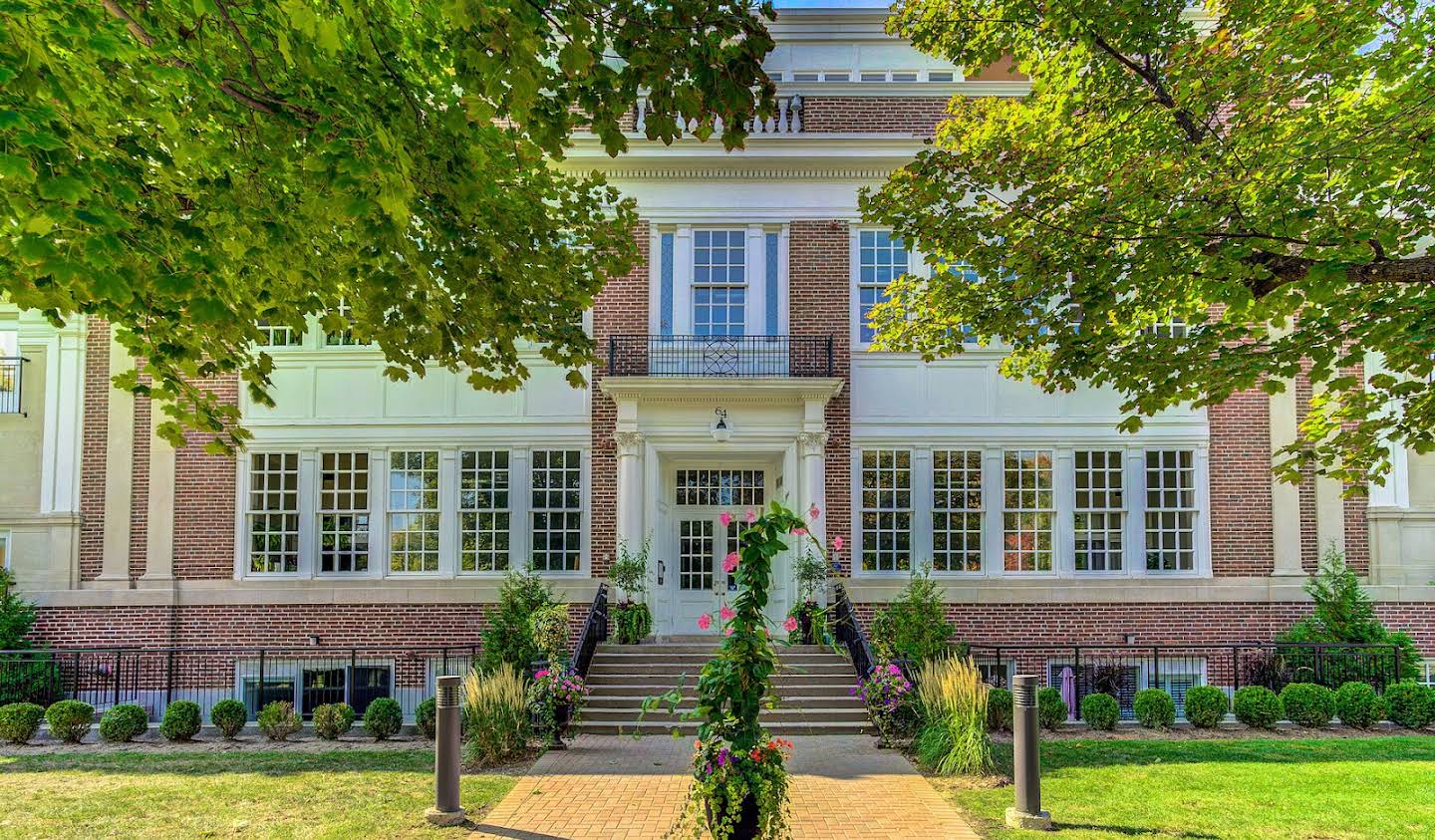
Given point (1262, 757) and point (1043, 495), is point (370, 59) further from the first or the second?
point (1043, 495)

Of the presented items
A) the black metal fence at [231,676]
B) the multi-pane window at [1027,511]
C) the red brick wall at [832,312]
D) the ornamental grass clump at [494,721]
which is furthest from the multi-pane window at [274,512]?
the multi-pane window at [1027,511]

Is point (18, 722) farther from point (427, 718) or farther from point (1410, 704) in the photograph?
point (1410, 704)

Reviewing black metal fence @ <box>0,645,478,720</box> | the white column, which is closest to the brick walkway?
the white column

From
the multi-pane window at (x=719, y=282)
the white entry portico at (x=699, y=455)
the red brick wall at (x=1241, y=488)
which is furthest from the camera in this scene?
the multi-pane window at (x=719, y=282)

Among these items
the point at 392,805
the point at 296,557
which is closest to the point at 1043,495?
the point at 392,805

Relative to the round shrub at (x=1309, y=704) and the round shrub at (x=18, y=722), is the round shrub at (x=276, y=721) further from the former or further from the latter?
the round shrub at (x=1309, y=704)

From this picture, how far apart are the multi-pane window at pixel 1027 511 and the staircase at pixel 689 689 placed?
3904 mm

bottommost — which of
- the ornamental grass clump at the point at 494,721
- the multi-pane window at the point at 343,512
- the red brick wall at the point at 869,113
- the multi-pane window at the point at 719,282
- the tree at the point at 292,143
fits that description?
the ornamental grass clump at the point at 494,721

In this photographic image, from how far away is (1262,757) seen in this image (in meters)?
10.1

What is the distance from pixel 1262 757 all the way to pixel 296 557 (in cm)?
1405

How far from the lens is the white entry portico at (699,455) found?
1454cm

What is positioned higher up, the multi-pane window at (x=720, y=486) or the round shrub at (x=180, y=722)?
the multi-pane window at (x=720, y=486)

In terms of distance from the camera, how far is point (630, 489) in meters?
14.6

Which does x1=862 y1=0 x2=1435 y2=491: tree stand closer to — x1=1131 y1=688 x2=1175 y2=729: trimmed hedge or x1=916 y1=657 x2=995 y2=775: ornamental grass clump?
x1=916 y1=657 x2=995 y2=775: ornamental grass clump
